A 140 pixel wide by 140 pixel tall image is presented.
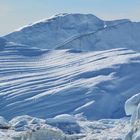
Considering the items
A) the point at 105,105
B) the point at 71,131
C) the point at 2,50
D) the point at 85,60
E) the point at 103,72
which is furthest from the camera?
the point at 2,50

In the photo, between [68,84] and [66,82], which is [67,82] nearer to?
[66,82]

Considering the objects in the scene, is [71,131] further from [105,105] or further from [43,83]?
[43,83]

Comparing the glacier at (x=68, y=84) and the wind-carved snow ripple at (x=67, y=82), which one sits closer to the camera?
the glacier at (x=68, y=84)

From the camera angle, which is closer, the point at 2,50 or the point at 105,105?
the point at 105,105

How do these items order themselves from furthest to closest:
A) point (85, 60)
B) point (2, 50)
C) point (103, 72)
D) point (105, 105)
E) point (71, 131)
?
point (2, 50)
point (85, 60)
point (103, 72)
point (105, 105)
point (71, 131)

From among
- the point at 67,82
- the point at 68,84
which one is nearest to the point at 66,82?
the point at 67,82

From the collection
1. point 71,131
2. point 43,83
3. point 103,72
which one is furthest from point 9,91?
point 71,131

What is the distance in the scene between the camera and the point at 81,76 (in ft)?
541

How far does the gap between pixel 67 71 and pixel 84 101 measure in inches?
743

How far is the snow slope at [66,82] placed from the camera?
14962 centimetres

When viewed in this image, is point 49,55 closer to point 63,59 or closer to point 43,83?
point 63,59

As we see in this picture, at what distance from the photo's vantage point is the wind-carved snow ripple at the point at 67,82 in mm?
149625

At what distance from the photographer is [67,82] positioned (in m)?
163

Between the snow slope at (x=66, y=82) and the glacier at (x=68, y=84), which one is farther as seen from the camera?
the snow slope at (x=66, y=82)
